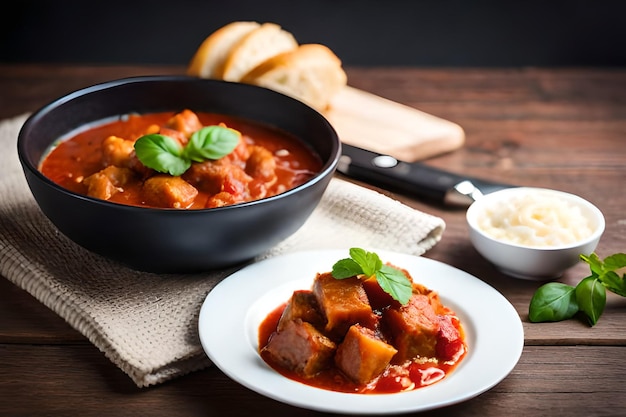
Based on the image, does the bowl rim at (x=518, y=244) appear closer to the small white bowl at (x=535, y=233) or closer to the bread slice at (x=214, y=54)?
the small white bowl at (x=535, y=233)

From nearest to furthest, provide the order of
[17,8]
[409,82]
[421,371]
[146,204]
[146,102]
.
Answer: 1. [421,371]
2. [146,204]
3. [146,102]
4. [409,82]
5. [17,8]

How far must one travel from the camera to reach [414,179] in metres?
Result: 3.70

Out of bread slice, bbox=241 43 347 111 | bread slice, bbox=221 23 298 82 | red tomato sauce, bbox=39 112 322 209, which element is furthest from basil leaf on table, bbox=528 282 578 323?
bread slice, bbox=221 23 298 82

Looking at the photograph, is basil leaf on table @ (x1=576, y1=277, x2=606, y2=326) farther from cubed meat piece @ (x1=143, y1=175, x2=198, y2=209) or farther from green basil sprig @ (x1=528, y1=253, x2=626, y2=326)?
cubed meat piece @ (x1=143, y1=175, x2=198, y2=209)

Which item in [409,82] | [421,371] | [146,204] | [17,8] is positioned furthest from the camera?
[17,8]

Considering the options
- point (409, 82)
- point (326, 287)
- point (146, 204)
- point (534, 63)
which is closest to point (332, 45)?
point (409, 82)

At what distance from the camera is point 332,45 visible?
599cm

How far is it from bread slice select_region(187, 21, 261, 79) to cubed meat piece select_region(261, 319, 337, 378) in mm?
2233

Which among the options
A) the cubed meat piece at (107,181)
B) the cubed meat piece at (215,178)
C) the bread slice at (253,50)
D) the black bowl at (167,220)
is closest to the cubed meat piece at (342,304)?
the black bowl at (167,220)

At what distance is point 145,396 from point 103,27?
390cm

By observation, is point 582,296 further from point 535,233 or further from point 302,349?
point 302,349

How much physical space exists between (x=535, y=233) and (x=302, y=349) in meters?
1.05

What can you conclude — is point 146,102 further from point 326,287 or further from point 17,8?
point 17,8

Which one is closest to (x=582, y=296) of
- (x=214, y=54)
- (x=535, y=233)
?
(x=535, y=233)
